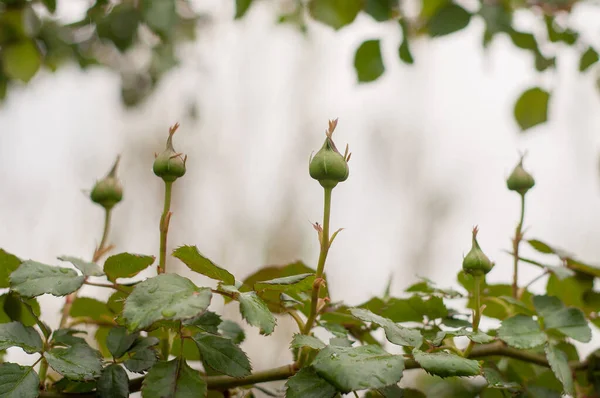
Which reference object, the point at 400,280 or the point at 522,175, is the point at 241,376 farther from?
the point at 400,280

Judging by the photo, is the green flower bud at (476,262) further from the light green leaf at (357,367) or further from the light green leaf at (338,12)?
the light green leaf at (338,12)

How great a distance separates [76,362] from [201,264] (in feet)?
0.27

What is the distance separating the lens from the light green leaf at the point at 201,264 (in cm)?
29

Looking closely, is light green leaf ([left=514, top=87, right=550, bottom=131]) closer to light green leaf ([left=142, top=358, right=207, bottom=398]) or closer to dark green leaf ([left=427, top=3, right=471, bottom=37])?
dark green leaf ([left=427, top=3, right=471, bottom=37])

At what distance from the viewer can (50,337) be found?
1.21 ft

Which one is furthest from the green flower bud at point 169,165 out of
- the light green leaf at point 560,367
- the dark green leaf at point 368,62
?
the dark green leaf at point 368,62

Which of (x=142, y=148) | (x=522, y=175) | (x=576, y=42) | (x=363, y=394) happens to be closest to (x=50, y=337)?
(x=363, y=394)

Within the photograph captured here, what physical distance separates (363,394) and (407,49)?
477 mm

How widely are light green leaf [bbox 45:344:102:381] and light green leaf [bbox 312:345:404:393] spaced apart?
0.11 meters

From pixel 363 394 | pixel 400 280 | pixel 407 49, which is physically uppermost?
pixel 407 49

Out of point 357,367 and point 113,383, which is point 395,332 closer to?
point 357,367

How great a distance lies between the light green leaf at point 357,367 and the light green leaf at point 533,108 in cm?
63

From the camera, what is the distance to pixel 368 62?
29.7 inches

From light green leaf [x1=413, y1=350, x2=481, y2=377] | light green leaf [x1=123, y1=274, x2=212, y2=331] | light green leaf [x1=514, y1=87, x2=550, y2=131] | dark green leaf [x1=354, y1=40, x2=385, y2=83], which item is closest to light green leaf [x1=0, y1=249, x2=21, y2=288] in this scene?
light green leaf [x1=123, y1=274, x2=212, y2=331]
